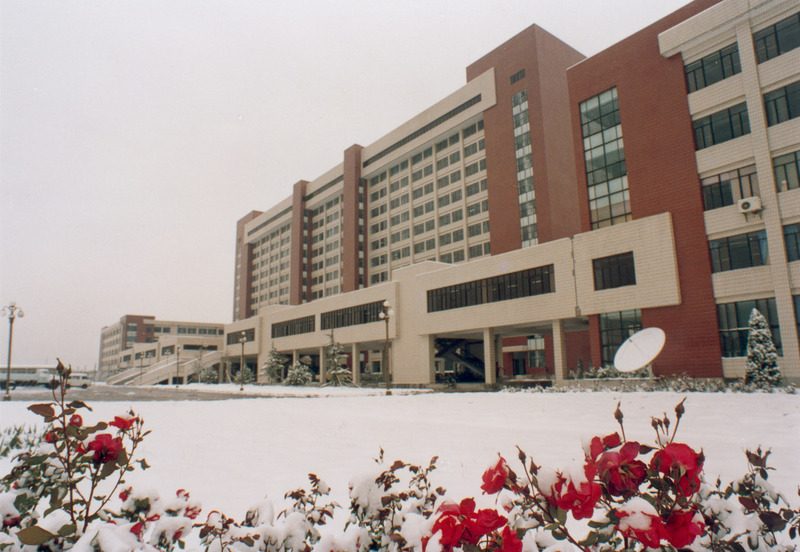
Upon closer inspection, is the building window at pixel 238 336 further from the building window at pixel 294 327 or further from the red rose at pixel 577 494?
the red rose at pixel 577 494

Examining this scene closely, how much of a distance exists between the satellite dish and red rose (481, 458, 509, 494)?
22.6m

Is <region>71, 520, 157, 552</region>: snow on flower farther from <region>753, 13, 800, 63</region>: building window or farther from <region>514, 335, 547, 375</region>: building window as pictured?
<region>514, 335, 547, 375</region>: building window

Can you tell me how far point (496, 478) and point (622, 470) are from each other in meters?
0.39

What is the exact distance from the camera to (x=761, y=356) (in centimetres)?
2070

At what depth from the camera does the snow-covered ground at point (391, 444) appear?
18.0ft

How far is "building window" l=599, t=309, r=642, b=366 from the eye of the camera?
27.1m

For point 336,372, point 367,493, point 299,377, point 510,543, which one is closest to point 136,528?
point 367,493

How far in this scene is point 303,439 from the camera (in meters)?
8.73

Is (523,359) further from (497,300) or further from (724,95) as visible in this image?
(724,95)

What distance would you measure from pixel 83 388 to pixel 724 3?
58245 mm

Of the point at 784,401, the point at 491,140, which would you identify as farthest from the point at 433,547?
the point at 491,140

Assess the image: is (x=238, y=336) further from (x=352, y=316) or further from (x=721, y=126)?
(x=721, y=126)

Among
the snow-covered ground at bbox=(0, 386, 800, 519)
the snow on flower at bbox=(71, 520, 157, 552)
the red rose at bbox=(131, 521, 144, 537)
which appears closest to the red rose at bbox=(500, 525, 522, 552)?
the snow on flower at bbox=(71, 520, 157, 552)

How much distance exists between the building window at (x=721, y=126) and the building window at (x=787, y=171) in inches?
87.2
